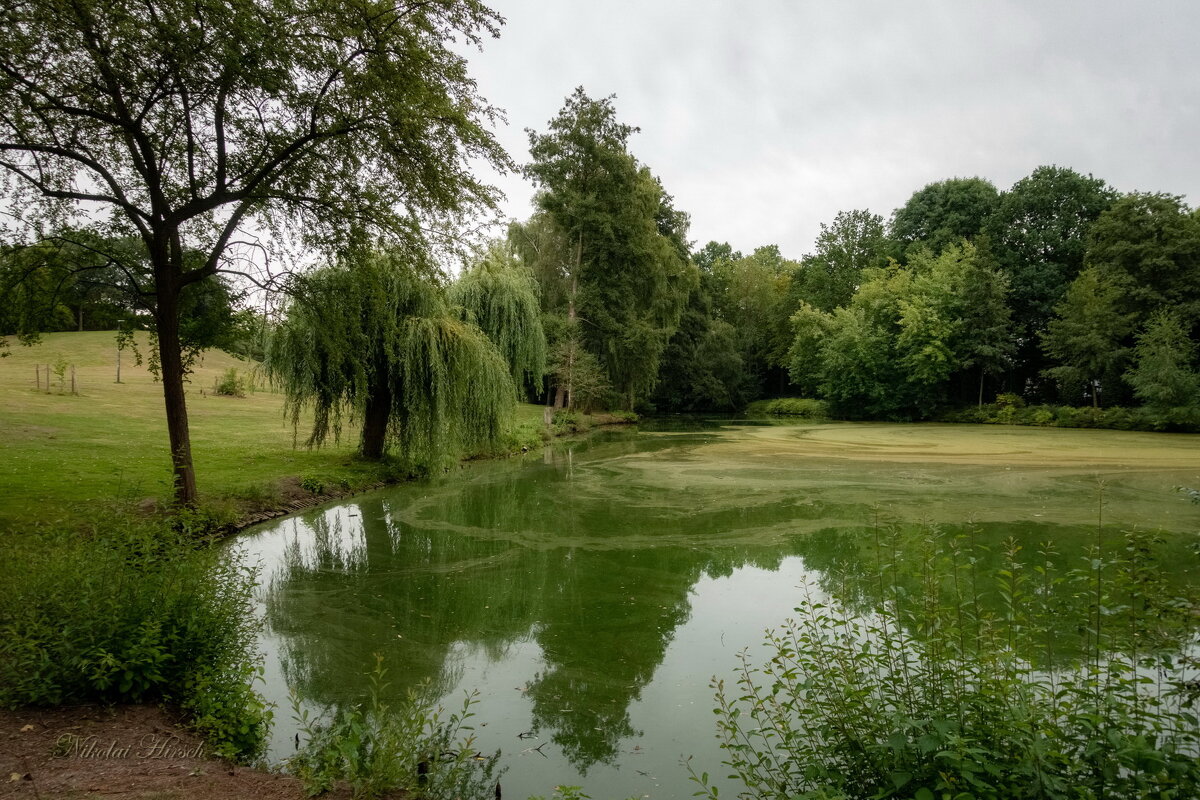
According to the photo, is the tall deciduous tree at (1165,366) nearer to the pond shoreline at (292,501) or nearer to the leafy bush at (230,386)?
the pond shoreline at (292,501)

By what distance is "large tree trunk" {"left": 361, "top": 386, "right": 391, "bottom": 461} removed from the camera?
45.6 ft

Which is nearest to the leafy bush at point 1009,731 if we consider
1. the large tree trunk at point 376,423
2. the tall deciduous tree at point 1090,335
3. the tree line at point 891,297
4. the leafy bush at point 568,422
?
the large tree trunk at point 376,423

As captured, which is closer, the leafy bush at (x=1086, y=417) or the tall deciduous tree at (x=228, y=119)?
the tall deciduous tree at (x=228, y=119)

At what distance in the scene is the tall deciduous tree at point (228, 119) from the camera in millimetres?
7016

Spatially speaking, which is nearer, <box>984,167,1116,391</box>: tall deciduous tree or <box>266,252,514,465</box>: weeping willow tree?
<box>266,252,514,465</box>: weeping willow tree

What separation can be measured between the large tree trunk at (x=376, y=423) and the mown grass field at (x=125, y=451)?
421 mm

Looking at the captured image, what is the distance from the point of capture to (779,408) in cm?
4250

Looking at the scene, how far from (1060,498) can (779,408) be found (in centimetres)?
3116

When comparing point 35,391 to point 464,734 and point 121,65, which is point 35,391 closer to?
point 121,65

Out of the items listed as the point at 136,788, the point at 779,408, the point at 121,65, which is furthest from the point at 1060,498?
the point at 779,408

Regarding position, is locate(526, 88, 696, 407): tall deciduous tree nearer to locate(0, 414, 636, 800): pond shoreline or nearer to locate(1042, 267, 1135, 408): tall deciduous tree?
locate(1042, 267, 1135, 408): tall deciduous tree

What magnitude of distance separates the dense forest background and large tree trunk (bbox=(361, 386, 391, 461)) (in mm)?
3898

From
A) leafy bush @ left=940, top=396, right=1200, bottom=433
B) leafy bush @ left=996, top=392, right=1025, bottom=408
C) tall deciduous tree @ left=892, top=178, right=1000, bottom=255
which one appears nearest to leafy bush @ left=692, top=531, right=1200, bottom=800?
leafy bush @ left=940, top=396, right=1200, bottom=433

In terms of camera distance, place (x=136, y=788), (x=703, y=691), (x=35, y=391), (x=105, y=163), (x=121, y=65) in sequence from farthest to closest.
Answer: (x=35, y=391)
(x=105, y=163)
(x=121, y=65)
(x=703, y=691)
(x=136, y=788)
